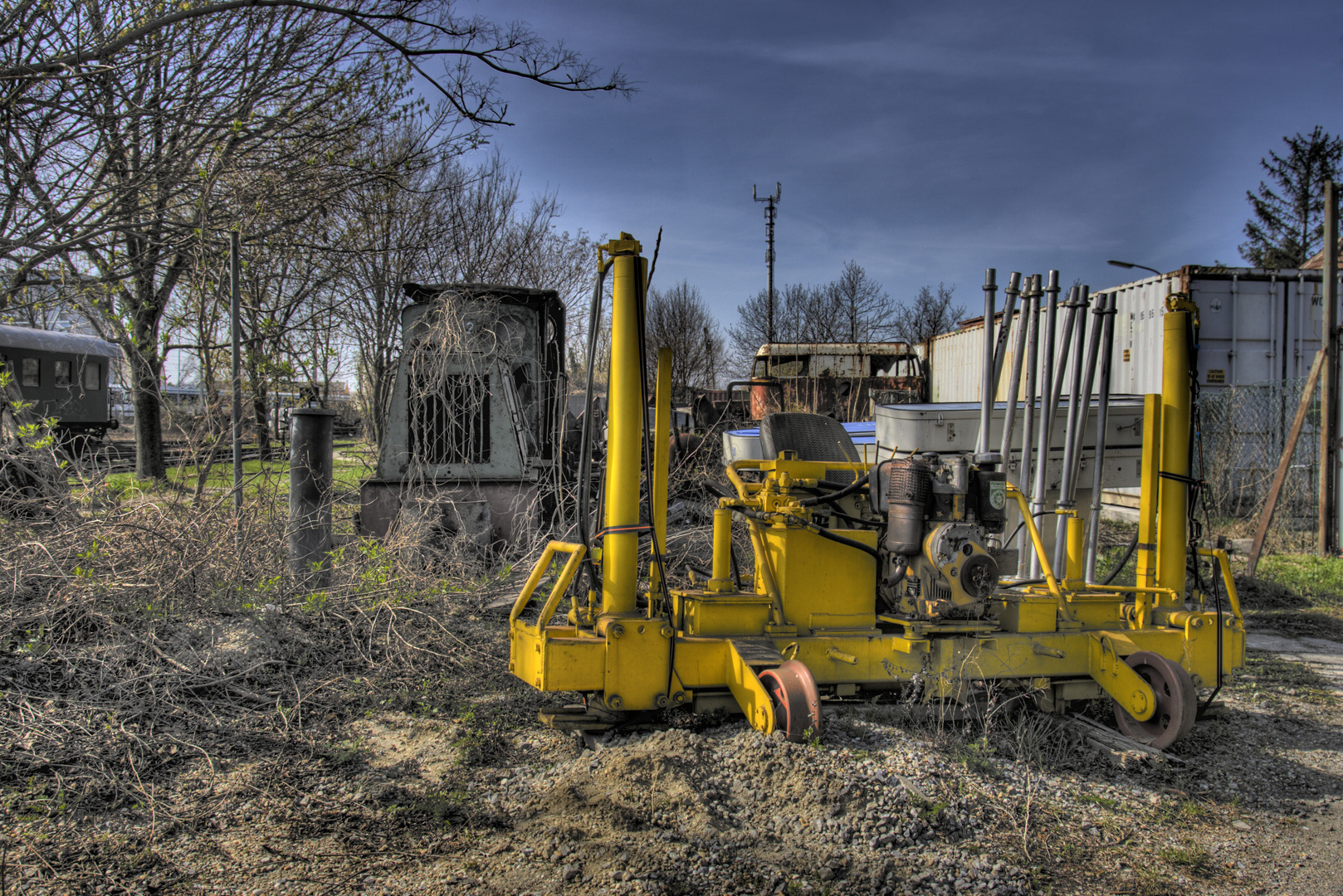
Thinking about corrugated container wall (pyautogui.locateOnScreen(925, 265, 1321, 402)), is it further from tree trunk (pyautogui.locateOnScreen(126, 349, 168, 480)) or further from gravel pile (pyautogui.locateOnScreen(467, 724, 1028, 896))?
tree trunk (pyautogui.locateOnScreen(126, 349, 168, 480))

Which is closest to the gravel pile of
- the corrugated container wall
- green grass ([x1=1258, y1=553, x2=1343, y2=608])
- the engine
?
the engine

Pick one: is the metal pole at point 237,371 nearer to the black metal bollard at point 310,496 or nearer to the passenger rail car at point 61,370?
the black metal bollard at point 310,496

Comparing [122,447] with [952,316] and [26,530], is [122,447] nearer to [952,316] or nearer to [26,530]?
[26,530]

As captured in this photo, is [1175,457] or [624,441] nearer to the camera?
[624,441]

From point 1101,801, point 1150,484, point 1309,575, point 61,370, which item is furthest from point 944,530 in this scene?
point 61,370

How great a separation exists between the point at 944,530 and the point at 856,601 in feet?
2.06

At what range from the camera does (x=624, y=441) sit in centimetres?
373

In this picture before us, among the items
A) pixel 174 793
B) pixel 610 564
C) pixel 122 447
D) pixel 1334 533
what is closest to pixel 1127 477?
pixel 1334 533

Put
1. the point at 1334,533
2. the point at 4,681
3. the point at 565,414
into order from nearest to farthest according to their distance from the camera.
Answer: the point at 4,681 < the point at 565,414 < the point at 1334,533

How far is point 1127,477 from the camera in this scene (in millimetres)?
7477

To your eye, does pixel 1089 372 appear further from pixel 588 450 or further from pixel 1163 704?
pixel 588 450

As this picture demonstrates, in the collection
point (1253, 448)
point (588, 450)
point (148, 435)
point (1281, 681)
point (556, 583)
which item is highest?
point (588, 450)

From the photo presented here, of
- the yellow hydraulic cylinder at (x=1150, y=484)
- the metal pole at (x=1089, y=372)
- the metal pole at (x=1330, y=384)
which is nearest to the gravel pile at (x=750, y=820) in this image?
the yellow hydraulic cylinder at (x=1150, y=484)

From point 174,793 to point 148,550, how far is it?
2.23 meters
